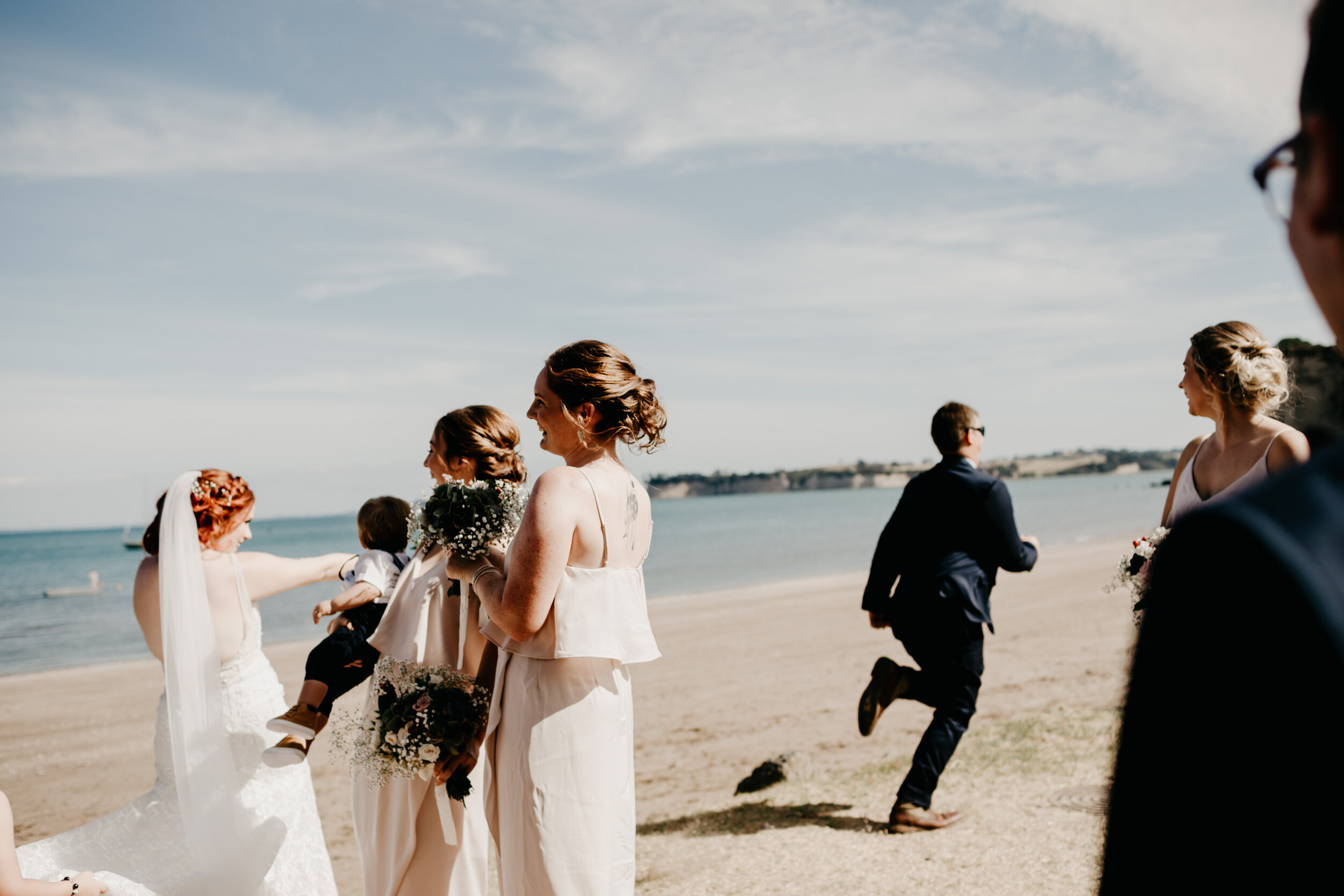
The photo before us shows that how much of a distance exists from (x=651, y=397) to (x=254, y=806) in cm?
278

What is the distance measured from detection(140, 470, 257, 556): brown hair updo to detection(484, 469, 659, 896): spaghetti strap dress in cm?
189

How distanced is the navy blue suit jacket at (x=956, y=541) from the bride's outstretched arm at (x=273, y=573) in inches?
128

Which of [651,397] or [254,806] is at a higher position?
[651,397]

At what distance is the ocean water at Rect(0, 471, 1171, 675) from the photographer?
25438mm

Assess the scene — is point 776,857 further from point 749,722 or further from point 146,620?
point 749,722

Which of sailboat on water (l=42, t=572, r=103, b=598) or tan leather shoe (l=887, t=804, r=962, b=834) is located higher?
tan leather shoe (l=887, t=804, r=962, b=834)

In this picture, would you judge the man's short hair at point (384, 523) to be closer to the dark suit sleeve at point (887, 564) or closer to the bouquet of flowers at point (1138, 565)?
the dark suit sleeve at point (887, 564)

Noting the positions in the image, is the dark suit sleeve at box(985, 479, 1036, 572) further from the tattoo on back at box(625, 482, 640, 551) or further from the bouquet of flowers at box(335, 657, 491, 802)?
the bouquet of flowers at box(335, 657, 491, 802)

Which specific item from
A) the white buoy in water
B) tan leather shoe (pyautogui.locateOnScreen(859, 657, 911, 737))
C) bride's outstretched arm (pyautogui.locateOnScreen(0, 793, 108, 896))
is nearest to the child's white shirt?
bride's outstretched arm (pyautogui.locateOnScreen(0, 793, 108, 896))

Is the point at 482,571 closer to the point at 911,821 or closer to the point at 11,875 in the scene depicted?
the point at 11,875

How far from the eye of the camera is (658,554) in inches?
1998

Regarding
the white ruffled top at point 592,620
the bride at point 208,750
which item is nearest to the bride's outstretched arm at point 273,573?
the bride at point 208,750

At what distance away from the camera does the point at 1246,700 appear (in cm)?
61

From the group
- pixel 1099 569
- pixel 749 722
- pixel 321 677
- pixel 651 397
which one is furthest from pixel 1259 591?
pixel 1099 569
